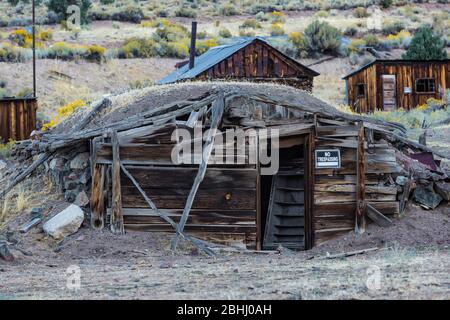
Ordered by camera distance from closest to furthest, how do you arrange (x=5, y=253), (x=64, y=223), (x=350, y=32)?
1. (x=5, y=253)
2. (x=64, y=223)
3. (x=350, y=32)

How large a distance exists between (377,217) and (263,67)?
534 inches

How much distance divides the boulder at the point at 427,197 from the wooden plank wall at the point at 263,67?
1200 cm

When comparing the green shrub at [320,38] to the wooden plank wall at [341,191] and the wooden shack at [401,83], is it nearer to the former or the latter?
the wooden shack at [401,83]

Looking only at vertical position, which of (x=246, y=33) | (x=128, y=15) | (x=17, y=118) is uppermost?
(x=128, y=15)

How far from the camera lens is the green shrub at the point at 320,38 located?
47656mm

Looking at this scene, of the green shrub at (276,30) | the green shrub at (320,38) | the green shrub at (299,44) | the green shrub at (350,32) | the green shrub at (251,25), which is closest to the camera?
the green shrub at (299,44)

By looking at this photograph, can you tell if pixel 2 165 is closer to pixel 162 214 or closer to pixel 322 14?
pixel 162 214

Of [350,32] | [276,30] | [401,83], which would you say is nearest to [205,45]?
[276,30]

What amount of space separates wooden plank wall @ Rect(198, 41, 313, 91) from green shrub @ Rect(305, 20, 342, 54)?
19.6 m

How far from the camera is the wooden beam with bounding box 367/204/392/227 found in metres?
14.9

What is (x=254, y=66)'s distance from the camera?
27656mm

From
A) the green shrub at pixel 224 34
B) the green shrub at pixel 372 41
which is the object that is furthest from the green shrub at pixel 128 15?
the green shrub at pixel 372 41

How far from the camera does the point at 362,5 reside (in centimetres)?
6231

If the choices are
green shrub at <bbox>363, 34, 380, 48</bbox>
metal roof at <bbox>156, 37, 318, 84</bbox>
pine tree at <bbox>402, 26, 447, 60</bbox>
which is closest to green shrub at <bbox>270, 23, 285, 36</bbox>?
green shrub at <bbox>363, 34, 380, 48</bbox>
